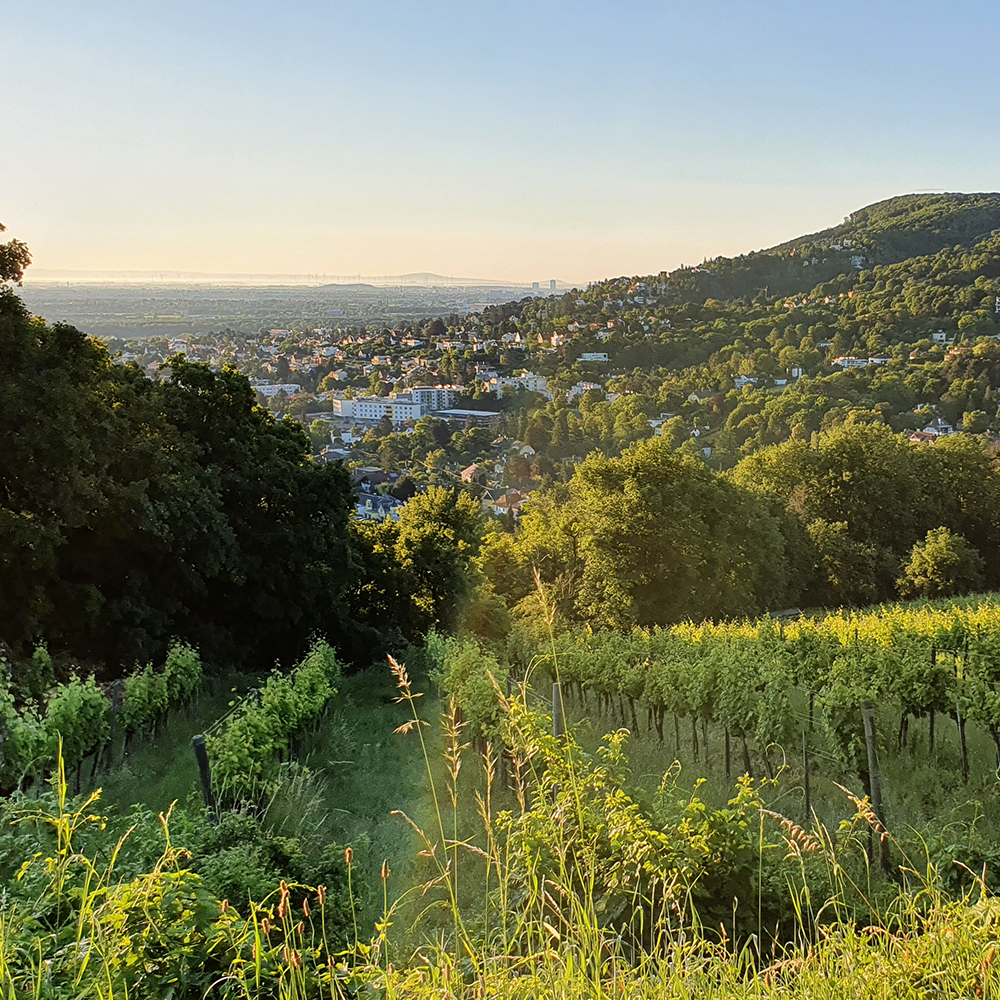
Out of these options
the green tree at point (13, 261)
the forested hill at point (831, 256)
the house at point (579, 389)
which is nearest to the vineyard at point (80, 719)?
the green tree at point (13, 261)

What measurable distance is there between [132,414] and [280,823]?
8.64 metres

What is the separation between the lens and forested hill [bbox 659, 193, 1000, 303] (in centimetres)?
11462

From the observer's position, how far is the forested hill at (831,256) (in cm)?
11462

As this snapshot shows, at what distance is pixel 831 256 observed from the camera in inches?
4653

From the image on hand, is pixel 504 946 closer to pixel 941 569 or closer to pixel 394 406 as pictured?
pixel 941 569

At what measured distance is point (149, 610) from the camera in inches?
462

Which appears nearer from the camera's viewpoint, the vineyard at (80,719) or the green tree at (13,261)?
the vineyard at (80,719)

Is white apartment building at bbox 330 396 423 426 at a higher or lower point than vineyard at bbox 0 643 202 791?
lower

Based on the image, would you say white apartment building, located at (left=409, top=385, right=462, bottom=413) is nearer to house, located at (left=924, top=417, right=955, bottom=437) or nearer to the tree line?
house, located at (left=924, top=417, right=955, bottom=437)

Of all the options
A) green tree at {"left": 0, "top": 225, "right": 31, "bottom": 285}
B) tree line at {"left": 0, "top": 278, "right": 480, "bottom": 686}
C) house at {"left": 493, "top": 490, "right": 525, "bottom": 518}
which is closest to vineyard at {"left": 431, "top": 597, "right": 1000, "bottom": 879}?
tree line at {"left": 0, "top": 278, "right": 480, "bottom": 686}

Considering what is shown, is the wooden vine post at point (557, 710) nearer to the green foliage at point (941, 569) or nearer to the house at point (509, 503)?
the green foliage at point (941, 569)

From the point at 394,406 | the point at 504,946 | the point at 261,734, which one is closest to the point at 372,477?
the point at 394,406

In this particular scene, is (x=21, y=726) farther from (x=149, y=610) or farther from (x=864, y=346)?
(x=864, y=346)

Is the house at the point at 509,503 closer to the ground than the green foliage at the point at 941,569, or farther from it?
closer to the ground
